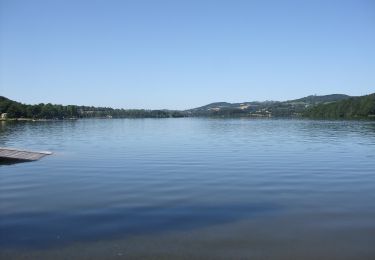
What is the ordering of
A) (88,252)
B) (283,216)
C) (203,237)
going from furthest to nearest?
(283,216) < (203,237) < (88,252)

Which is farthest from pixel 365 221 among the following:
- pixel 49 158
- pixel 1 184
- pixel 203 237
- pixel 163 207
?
pixel 49 158

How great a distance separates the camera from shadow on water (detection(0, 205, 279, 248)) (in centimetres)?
1274

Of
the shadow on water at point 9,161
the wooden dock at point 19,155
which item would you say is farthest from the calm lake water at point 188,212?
the wooden dock at point 19,155

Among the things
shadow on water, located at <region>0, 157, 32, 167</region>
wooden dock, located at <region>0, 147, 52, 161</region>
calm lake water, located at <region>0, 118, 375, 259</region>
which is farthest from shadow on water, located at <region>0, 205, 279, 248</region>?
wooden dock, located at <region>0, 147, 52, 161</region>

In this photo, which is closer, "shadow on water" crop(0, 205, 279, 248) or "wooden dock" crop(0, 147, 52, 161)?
"shadow on water" crop(0, 205, 279, 248)

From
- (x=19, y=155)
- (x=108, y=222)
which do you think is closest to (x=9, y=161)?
(x=19, y=155)

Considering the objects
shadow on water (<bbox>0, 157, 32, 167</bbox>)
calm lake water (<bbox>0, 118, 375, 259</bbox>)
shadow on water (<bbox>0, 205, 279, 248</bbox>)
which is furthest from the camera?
shadow on water (<bbox>0, 157, 32, 167</bbox>)

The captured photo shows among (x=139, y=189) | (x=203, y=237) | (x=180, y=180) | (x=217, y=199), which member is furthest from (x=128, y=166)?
(x=203, y=237)

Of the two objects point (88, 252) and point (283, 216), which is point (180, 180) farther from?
point (88, 252)

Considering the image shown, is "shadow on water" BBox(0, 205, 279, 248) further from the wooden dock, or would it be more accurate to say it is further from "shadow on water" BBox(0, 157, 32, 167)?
the wooden dock

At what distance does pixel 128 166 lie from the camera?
3083cm

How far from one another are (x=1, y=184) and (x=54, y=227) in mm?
10924

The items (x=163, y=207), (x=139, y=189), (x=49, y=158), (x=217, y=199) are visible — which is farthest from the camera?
(x=49, y=158)

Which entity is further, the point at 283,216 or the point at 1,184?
the point at 1,184
